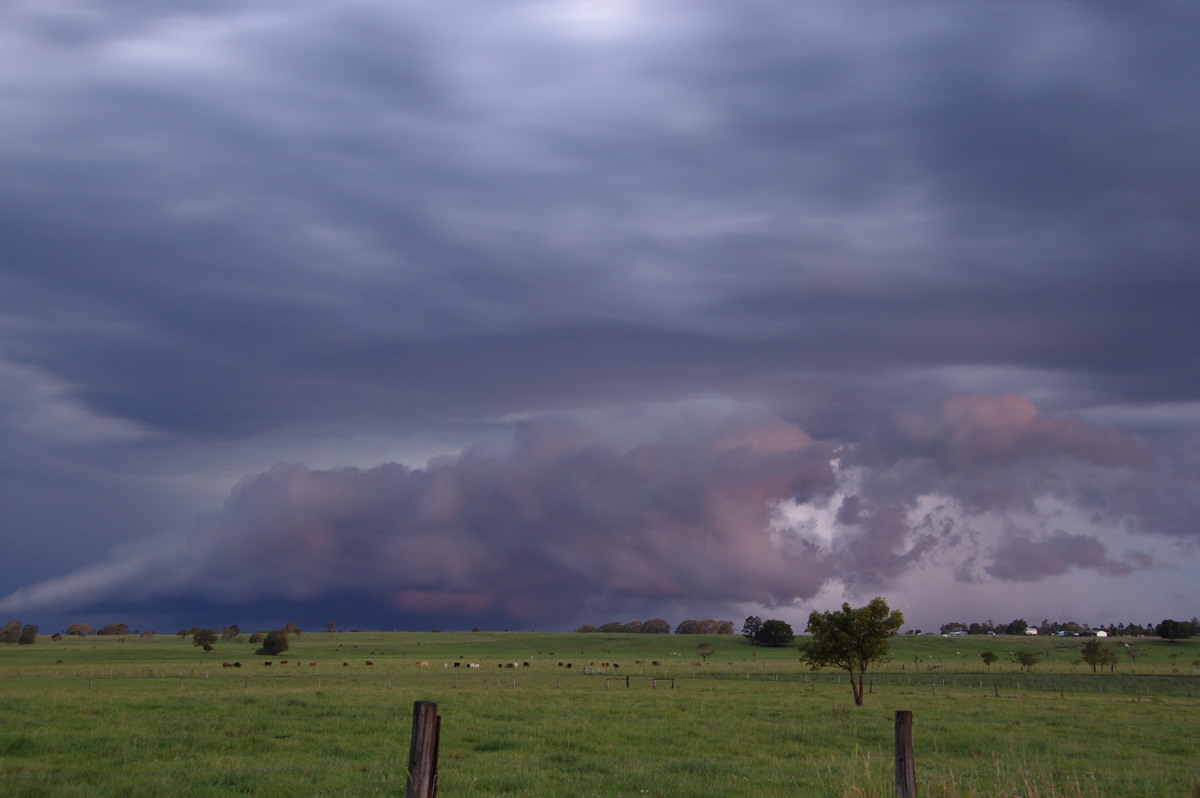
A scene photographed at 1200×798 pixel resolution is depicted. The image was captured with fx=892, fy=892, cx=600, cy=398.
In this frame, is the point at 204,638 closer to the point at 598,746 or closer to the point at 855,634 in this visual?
the point at 855,634

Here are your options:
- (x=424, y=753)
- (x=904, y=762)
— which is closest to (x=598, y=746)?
(x=904, y=762)

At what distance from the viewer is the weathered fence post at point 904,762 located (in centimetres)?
1202

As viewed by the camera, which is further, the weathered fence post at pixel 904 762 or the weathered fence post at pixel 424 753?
the weathered fence post at pixel 904 762

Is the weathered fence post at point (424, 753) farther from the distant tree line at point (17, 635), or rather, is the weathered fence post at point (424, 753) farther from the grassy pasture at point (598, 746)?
the distant tree line at point (17, 635)

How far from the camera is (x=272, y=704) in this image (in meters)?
40.2

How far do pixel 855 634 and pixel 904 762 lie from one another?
4790cm

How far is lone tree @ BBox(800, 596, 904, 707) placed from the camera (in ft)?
187

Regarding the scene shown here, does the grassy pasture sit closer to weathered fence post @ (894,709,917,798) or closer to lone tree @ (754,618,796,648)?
weathered fence post @ (894,709,917,798)

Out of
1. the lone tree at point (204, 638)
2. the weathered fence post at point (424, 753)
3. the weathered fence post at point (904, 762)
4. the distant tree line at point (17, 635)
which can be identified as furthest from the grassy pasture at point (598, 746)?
the distant tree line at point (17, 635)

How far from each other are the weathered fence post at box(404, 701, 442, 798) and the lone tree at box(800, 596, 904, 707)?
51.3 meters

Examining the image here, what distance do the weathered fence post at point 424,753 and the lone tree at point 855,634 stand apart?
168 ft

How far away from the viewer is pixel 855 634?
5728 cm

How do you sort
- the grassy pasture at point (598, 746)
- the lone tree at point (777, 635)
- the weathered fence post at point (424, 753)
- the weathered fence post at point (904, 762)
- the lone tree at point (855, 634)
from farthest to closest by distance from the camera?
the lone tree at point (777, 635)
the lone tree at point (855, 634)
the grassy pasture at point (598, 746)
the weathered fence post at point (904, 762)
the weathered fence post at point (424, 753)

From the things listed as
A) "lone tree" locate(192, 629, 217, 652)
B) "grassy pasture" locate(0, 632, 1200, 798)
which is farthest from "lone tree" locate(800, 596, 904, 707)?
"lone tree" locate(192, 629, 217, 652)
